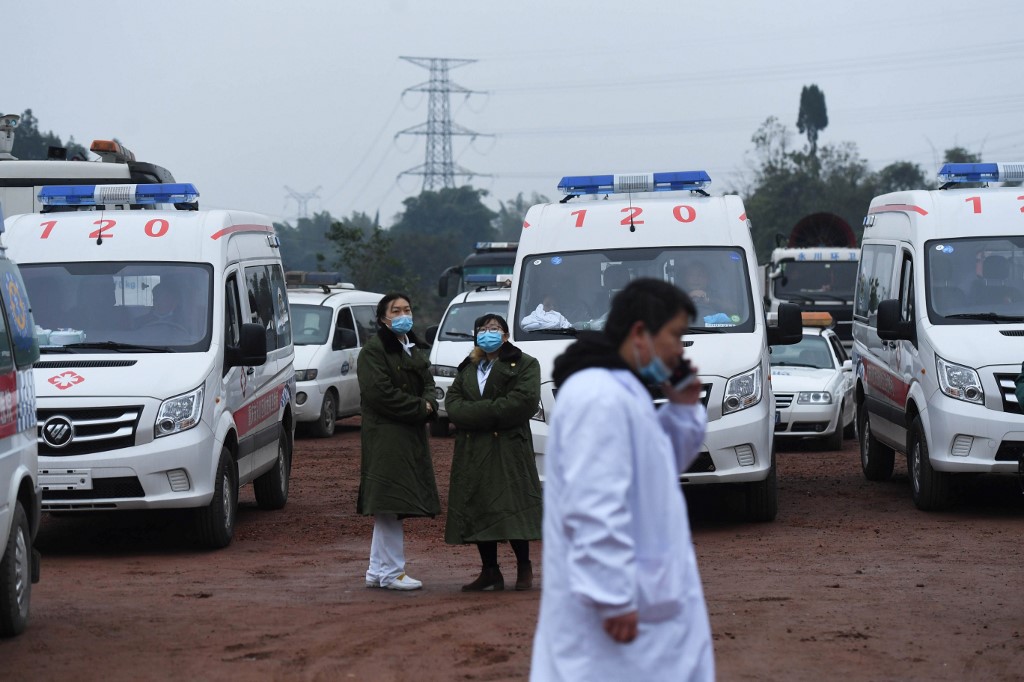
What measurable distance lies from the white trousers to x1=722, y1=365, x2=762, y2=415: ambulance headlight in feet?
10.7

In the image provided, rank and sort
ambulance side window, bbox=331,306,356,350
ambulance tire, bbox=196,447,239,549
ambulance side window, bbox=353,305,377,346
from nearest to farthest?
1. ambulance tire, bbox=196,447,239,549
2. ambulance side window, bbox=331,306,356,350
3. ambulance side window, bbox=353,305,377,346

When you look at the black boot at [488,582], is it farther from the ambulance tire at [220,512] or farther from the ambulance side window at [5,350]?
the ambulance side window at [5,350]

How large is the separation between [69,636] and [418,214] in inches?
3860

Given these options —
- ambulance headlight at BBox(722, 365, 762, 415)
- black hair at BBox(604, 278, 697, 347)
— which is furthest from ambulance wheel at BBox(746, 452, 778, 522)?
black hair at BBox(604, 278, 697, 347)

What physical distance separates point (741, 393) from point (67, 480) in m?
4.96

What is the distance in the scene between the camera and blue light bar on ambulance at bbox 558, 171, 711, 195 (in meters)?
13.9

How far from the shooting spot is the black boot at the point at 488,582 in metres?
9.77

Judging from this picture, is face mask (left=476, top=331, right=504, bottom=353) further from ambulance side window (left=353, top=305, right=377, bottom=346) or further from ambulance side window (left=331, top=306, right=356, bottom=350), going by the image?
ambulance side window (left=353, top=305, right=377, bottom=346)

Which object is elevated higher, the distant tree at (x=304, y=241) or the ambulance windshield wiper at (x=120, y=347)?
the ambulance windshield wiper at (x=120, y=347)

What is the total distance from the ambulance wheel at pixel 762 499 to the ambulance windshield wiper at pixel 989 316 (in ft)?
6.50

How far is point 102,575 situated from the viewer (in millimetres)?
10508

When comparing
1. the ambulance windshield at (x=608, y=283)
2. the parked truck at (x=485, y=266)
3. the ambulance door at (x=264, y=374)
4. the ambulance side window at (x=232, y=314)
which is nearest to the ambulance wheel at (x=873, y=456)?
the ambulance windshield at (x=608, y=283)

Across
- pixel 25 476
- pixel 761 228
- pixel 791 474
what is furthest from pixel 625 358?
pixel 761 228

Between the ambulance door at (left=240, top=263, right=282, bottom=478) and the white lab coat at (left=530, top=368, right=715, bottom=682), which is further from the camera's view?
the ambulance door at (left=240, top=263, right=282, bottom=478)
